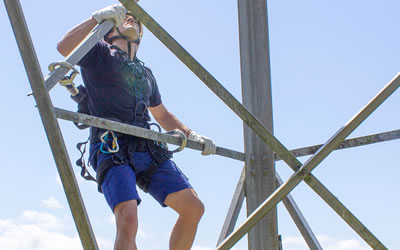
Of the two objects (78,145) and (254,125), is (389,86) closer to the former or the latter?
(254,125)

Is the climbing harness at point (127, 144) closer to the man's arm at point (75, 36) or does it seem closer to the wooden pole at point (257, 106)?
the man's arm at point (75, 36)

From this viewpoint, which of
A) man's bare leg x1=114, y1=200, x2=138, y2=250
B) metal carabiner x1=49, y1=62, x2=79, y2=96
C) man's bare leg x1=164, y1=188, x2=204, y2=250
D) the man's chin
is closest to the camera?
metal carabiner x1=49, y1=62, x2=79, y2=96

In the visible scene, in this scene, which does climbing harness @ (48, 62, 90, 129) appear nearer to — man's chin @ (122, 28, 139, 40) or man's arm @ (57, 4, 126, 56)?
man's arm @ (57, 4, 126, 56)

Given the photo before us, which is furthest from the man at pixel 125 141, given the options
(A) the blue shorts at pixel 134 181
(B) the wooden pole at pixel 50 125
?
(B) the wooden pole at pixel 50 125

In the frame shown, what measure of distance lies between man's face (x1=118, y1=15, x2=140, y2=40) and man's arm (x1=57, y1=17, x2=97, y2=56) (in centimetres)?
48

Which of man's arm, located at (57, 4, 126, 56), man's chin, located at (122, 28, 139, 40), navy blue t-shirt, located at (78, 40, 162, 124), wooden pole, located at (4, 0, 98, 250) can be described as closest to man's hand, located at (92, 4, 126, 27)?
man's arm, located at (57, 4, 126, 56)

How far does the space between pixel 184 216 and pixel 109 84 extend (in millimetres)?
1019

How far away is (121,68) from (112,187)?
0.86m

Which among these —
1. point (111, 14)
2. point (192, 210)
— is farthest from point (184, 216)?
point (111, 14)

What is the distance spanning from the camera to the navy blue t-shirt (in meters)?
3.82

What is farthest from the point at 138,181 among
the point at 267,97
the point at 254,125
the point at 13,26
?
the point at 13,26

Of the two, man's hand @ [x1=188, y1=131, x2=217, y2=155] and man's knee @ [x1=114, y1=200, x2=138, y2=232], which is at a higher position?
man's hand @ [x1=188, y1=131, x2=217, y2=155]

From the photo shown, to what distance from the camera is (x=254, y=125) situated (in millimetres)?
3670

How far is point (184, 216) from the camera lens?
12.6ft
